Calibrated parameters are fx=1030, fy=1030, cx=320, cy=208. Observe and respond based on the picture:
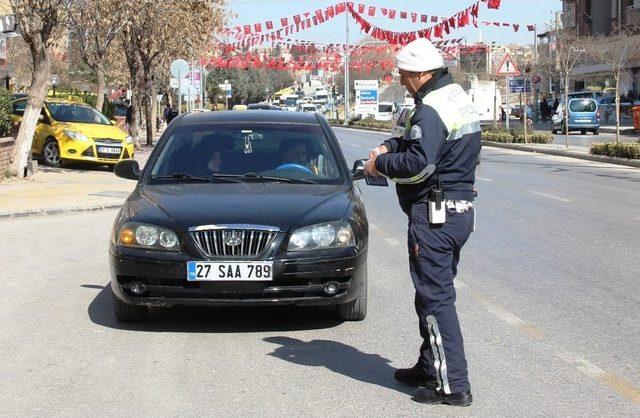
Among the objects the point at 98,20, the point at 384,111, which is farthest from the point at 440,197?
the point at 384,111

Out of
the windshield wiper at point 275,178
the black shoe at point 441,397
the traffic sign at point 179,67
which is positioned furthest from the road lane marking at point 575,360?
the traffic sign at point 179,67

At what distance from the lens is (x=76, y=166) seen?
27.3 m

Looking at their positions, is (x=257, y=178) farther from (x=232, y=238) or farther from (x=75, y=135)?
(x=75, y=135)

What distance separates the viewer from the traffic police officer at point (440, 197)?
5.19 meters

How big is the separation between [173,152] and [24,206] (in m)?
9.02

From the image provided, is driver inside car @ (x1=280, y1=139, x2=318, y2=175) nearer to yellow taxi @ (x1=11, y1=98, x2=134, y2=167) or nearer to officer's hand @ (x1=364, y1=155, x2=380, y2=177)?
officer's hand @ (x1=364, y1=155, x2=380, y2=177)

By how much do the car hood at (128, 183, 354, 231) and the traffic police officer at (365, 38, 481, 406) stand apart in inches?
66.4

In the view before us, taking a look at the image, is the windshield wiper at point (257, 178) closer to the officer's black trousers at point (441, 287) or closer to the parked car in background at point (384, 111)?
the officer's black trousers at point (441, 287)

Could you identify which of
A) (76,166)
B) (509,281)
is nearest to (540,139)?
(76,166)

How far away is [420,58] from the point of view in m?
5.24

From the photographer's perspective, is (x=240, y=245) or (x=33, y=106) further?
(x=33, y=106)

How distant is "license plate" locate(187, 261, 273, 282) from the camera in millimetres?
6629

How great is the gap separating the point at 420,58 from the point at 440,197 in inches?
28.3

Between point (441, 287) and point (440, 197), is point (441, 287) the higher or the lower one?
the lower one
